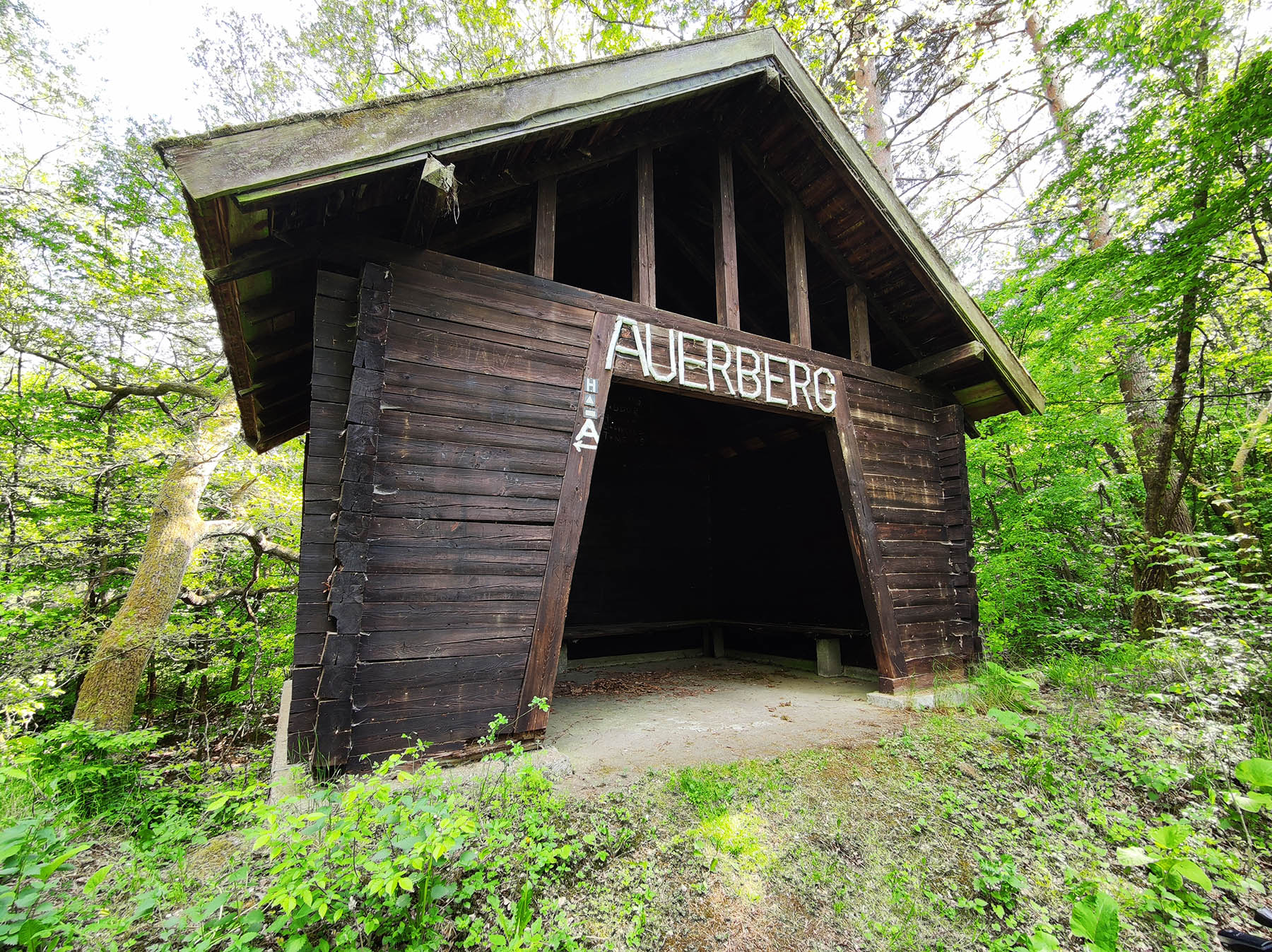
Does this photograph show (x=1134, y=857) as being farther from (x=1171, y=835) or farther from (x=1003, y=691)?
(x=1003, y=691)

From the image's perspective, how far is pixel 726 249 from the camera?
5.23m

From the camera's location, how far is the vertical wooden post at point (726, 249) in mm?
5109

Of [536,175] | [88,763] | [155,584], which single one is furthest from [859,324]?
[155,584]

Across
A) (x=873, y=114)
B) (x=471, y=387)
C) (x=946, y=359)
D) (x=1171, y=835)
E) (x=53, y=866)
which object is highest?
(x=873, y=114)

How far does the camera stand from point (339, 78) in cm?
1555

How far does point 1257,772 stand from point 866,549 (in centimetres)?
299

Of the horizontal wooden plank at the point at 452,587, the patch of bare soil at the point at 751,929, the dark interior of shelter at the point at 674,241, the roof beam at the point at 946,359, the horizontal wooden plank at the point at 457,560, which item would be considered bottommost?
the patch of bare soil at the point at 751,929

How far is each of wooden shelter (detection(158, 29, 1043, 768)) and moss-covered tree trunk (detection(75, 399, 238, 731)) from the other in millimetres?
3132

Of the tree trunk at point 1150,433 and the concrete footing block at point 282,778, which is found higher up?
the tree trunk at point 1150,433

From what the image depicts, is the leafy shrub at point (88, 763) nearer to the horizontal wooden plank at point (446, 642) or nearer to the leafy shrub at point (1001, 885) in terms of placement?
the horizontal wooden plank at point (446, 642)

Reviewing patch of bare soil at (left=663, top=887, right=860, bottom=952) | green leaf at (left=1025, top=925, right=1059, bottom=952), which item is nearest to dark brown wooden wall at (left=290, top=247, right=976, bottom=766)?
patch of bare soil at (left=663, top=887, right=860, bottom=952)

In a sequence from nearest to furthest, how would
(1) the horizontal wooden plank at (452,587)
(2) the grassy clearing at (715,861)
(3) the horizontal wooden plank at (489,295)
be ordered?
(2) the grassy clearing at (715,861)
(1) the horizontal wooden plank at (452,587)
(3) the horizontal wooden plank at (489,295)

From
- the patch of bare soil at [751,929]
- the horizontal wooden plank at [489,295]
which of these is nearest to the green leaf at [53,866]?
the patch of bare soil at [751,929]

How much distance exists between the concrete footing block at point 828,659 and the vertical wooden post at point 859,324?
3.94 meters
